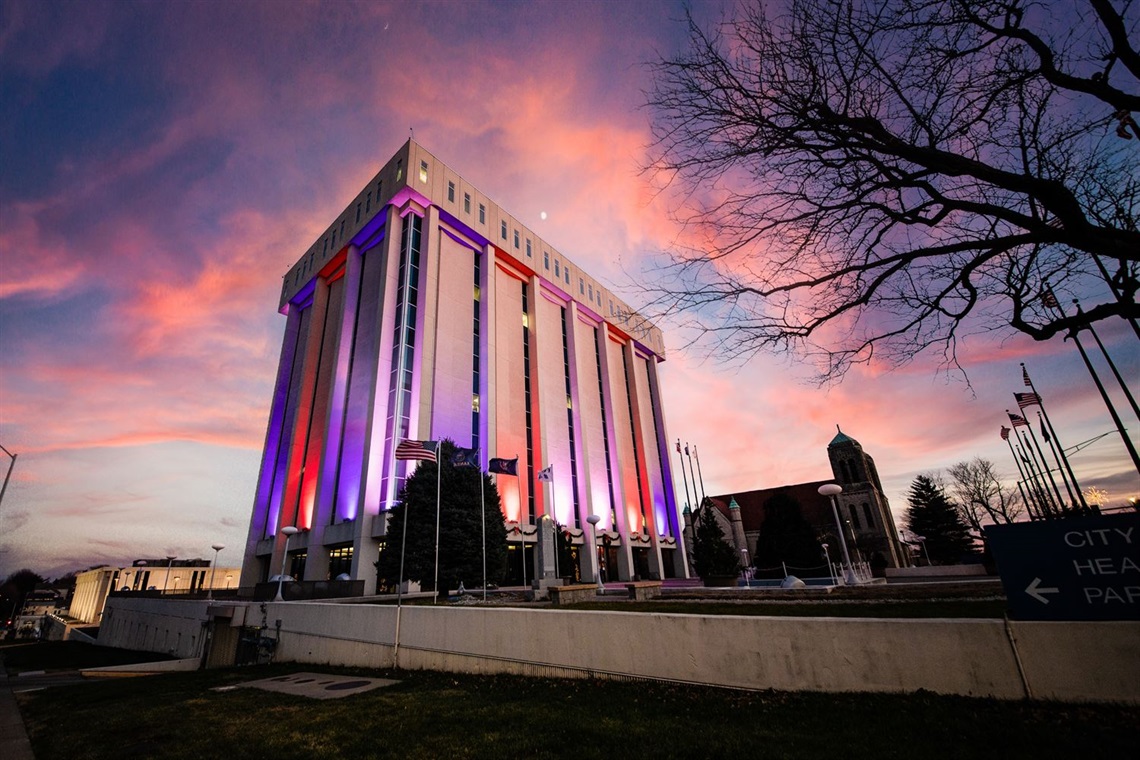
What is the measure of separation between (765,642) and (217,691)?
514 inches

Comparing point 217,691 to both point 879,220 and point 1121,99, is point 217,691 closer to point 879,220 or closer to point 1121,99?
point 879,220

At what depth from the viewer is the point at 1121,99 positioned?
529 centimetres

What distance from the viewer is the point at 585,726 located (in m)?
5.68

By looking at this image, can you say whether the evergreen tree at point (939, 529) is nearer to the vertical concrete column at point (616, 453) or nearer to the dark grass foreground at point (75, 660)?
the vertical concrete column at point (616, 453)

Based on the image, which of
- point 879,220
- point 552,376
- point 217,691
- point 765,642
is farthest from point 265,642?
point 552,376

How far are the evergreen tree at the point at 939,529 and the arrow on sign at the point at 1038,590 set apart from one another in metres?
55.8

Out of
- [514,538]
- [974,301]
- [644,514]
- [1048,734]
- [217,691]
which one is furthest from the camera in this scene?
[644,514]

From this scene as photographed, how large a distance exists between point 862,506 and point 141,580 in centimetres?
11930

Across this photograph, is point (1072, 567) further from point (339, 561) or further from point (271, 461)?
point (271, 461)

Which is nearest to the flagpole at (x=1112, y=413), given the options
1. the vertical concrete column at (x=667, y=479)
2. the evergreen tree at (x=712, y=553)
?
the evergreen tree at (x=712, y=553)

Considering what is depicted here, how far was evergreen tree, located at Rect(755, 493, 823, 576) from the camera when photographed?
129ft

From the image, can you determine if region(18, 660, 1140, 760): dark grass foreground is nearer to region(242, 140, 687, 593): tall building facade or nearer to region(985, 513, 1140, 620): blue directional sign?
region(985, 513, 1140, 620): blue directional sign

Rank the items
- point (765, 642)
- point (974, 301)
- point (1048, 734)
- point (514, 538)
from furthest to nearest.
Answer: point (514, 538) → point (974, 301) → point (765, 642) → point (1048, 734)

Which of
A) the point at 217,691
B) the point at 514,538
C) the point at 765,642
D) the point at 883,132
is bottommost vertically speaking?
the point at 217,691
